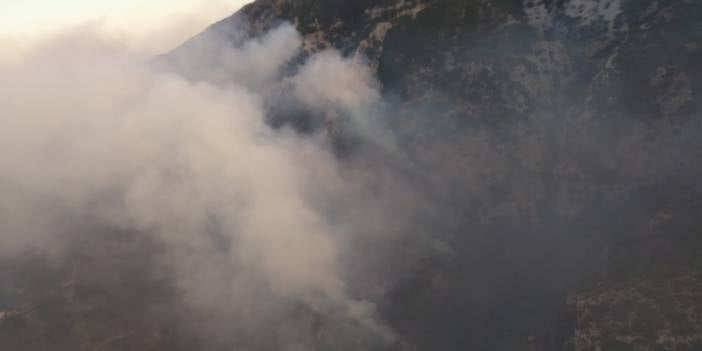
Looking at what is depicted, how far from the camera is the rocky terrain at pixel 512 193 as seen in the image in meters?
60.7

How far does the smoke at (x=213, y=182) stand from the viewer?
224 ft

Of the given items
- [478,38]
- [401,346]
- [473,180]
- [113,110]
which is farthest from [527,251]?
[113,110]

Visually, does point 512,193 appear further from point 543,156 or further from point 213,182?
point 213,182

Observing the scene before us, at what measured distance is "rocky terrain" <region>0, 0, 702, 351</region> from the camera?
6069 centimetres

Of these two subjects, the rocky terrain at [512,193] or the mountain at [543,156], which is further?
the mountain at [543,156]

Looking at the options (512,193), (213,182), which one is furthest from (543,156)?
(213,182)

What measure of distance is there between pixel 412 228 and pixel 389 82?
20820mm

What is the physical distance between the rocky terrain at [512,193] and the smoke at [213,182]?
12.6ft

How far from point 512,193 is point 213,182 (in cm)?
4310

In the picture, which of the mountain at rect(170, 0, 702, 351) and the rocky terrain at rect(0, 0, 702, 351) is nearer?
the rocky terrain at rect(0, 0, 702, 351)

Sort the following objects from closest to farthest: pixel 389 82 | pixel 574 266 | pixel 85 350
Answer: pixel 85 350 < pixel 574 266 < pixel 389 82

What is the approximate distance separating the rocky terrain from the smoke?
3.85 m

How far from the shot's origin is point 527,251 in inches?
2739

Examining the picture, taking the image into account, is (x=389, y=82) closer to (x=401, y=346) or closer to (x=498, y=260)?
(x=498, y=260)
